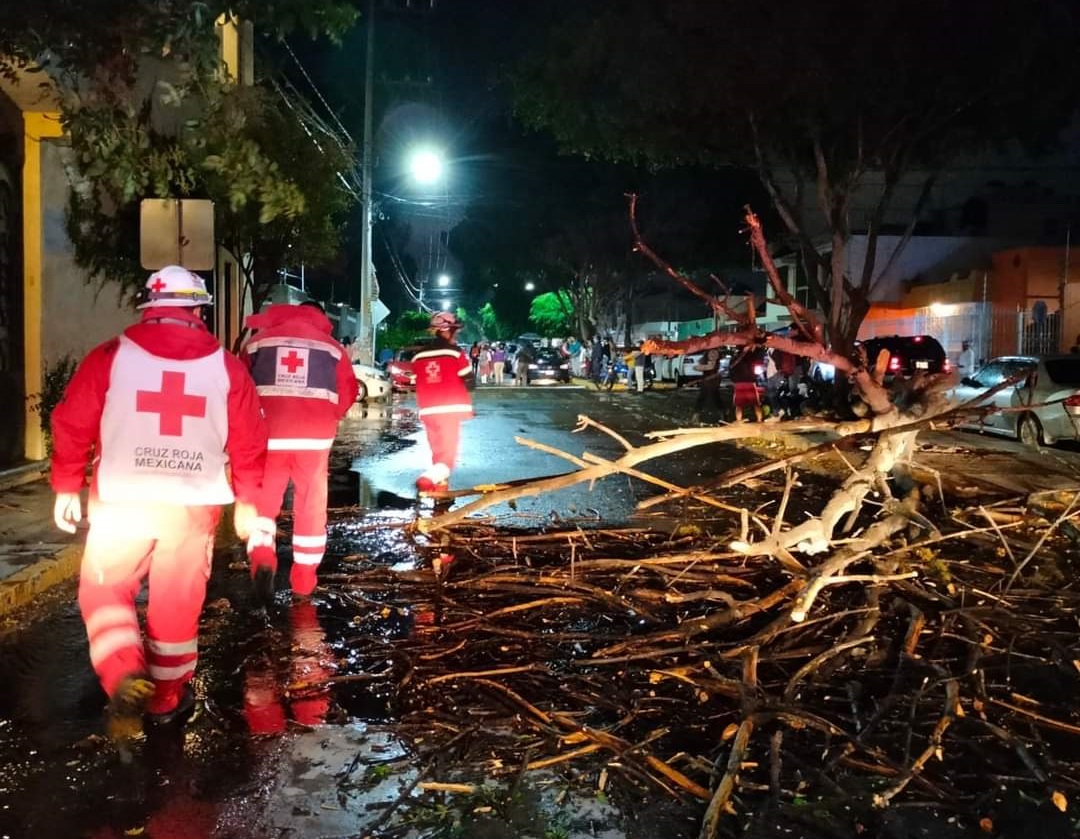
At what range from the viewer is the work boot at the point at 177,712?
14.4 feet

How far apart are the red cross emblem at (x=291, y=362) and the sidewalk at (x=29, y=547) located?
2068 mm

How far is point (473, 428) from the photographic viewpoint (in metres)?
18.0

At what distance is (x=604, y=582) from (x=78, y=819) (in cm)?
352

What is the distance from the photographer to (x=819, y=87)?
16.1 metres

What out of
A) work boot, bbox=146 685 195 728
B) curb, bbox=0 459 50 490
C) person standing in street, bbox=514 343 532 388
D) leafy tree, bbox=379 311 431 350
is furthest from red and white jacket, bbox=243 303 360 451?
leafy tree, bbox=379 311 431 350

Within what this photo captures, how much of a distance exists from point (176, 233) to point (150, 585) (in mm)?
5622

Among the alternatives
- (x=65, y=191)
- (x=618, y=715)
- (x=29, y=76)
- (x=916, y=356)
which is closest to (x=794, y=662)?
(x=618, y=715)

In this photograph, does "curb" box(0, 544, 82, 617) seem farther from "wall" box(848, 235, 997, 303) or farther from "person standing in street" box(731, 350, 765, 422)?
"wall" box(848, 235, 997, 303)

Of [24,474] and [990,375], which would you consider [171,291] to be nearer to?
[24,474]

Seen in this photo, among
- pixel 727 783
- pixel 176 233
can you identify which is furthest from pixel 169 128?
pixel 727 783

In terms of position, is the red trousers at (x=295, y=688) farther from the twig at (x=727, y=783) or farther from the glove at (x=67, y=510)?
the twig at (x=727, y=783)

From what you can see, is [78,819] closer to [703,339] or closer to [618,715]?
[618,715]

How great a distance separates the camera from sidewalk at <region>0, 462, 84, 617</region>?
6297 mm

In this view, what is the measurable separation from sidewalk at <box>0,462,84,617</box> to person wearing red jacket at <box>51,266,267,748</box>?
2.17m
